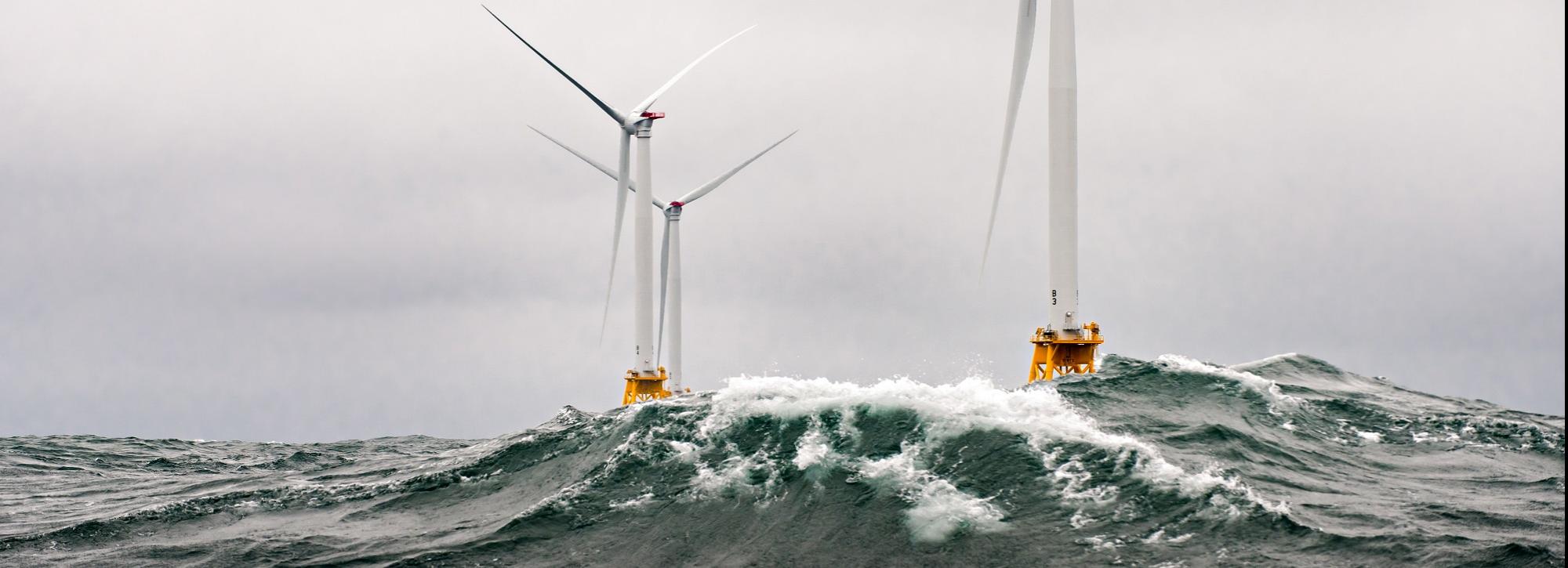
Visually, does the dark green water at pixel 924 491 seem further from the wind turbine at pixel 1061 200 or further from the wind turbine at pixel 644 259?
the wind turbine at pixel 644 259

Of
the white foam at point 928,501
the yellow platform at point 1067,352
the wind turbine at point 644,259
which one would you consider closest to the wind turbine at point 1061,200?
the yellow platform at point 1067,352

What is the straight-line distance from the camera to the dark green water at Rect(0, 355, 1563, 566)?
116 feet

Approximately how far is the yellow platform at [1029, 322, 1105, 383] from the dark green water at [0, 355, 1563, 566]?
2215mm

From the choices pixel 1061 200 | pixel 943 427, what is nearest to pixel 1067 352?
pixel 1061 200

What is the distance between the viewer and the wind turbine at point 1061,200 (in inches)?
2297

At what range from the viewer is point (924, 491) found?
3894 centimetres

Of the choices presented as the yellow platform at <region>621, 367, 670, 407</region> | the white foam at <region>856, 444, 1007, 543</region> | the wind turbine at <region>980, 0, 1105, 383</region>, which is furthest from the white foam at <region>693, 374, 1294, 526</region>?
the yellow platform at <region>621, 367, 670, 407</region>

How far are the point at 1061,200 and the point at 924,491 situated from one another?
24373 millimetres

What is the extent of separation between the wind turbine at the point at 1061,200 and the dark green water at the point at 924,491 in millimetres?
3074

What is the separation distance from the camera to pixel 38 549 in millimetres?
43906

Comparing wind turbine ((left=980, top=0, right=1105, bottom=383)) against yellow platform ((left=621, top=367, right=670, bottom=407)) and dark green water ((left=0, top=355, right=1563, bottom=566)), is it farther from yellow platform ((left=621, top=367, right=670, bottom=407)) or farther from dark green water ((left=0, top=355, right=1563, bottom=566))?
yellow platform ((left=621, top=367, right=670, bottom=407))

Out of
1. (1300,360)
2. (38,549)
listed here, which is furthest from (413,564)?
(1300,360)

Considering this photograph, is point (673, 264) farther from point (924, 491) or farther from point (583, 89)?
point (924, 491)

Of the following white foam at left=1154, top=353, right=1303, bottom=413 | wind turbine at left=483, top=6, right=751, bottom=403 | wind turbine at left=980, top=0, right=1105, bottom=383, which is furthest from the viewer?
wind turbine at left=483, top=6, right=751, bottom=403
